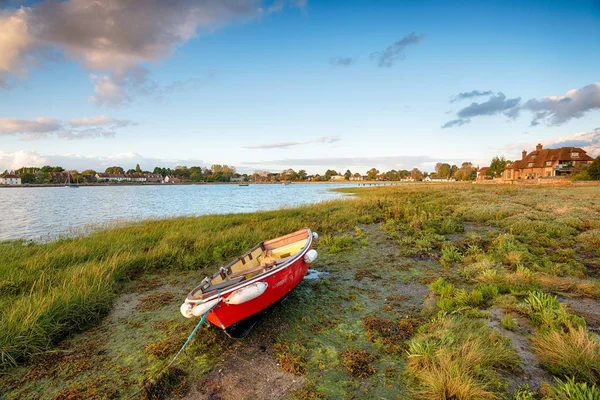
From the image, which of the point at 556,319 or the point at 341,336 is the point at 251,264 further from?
the point at 556,319

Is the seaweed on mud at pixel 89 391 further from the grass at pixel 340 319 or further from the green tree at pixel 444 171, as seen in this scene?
the green tree at pixel 444 171

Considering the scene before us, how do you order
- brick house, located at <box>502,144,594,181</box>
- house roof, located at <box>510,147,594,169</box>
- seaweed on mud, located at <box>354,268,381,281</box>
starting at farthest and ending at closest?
1. house roof, located at <box>510,147,594,169</box>
2. brick house, located at <box>502,144,594,181</box>
3. seaweed on mud, located at <box>354,268,381,281</box>

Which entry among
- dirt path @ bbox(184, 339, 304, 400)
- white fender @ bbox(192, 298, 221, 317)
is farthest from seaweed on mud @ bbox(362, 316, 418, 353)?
white fender @ bbox(192, 298, 221, 317)

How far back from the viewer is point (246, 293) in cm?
555

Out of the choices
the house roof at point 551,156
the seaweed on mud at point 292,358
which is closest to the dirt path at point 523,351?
the seaweed on mud at point 292,358

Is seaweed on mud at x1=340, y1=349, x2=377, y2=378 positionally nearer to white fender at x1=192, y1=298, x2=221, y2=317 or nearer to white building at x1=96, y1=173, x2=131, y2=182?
white fender at x1=192, y1=298, x2=221, y2=317

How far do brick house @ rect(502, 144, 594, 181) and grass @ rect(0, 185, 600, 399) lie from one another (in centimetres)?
7026

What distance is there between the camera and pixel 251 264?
30.2 feet

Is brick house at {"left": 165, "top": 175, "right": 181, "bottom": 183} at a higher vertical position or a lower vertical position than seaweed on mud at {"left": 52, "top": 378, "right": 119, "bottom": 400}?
higher

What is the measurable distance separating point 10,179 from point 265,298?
205 metres

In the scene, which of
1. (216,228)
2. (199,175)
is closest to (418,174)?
(199,175)

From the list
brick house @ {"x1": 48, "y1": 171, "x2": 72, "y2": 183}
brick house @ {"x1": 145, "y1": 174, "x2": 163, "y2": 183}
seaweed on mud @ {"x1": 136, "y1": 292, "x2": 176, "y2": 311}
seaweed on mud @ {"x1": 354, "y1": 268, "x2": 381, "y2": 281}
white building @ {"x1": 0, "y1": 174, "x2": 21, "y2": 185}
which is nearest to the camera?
seaweed on mud @ {"x1": 136, "y1": 292, "x2": 176, "y2": 311}

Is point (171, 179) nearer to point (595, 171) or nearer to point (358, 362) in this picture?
point (595, 171)

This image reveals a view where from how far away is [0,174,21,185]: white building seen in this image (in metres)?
149
